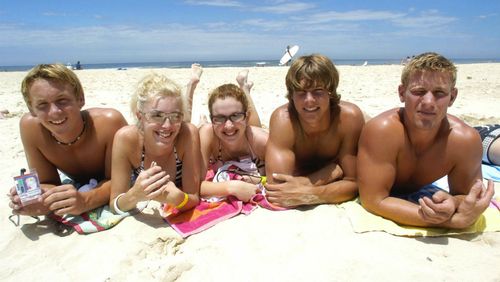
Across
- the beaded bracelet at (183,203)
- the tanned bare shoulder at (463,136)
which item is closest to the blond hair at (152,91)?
the beaded bracelet at (183,203)

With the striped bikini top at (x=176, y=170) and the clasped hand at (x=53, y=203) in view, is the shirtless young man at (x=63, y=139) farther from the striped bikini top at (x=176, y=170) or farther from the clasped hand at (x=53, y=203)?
the striped bikini top at (x=176, y=170)

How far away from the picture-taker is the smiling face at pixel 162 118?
9.73 ft

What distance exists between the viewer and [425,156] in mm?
2988

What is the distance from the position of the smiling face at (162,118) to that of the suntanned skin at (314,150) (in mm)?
954

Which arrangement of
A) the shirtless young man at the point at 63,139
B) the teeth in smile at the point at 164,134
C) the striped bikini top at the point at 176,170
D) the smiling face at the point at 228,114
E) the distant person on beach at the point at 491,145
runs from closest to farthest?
1. the shirtless young man at the point at 63,139
2. the teeth in smile at the point at 164,134
3. the striped bikini top at the point at 176,170
4. the smiling face at the point at 228,114
5. the distant person on beach at the point at 491,145

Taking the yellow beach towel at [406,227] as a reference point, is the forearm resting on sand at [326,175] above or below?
above

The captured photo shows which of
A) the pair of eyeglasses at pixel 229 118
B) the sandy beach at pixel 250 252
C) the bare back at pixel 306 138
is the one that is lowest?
the sandy beach at pixel 250 252

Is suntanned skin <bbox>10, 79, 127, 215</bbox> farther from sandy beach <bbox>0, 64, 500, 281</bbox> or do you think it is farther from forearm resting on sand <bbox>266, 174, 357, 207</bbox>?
forearm resting on sand <bbox>266, 174, 357, 207</bbox>

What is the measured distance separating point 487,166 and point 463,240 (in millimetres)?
2165

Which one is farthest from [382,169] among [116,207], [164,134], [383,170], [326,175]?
[116,207]

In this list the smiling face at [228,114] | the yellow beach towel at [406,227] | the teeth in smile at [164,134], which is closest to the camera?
the yellow beach towel at [406,227]

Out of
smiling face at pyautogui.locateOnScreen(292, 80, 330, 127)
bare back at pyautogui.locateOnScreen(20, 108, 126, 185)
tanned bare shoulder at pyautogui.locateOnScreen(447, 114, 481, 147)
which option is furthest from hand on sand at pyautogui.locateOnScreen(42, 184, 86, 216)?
tanned bare shoulder at pyautogui.locateOnScreen(447, 114, 481, 147)

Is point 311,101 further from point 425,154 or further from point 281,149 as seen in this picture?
point 425,154

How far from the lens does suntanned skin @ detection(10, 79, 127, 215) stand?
2920mm
